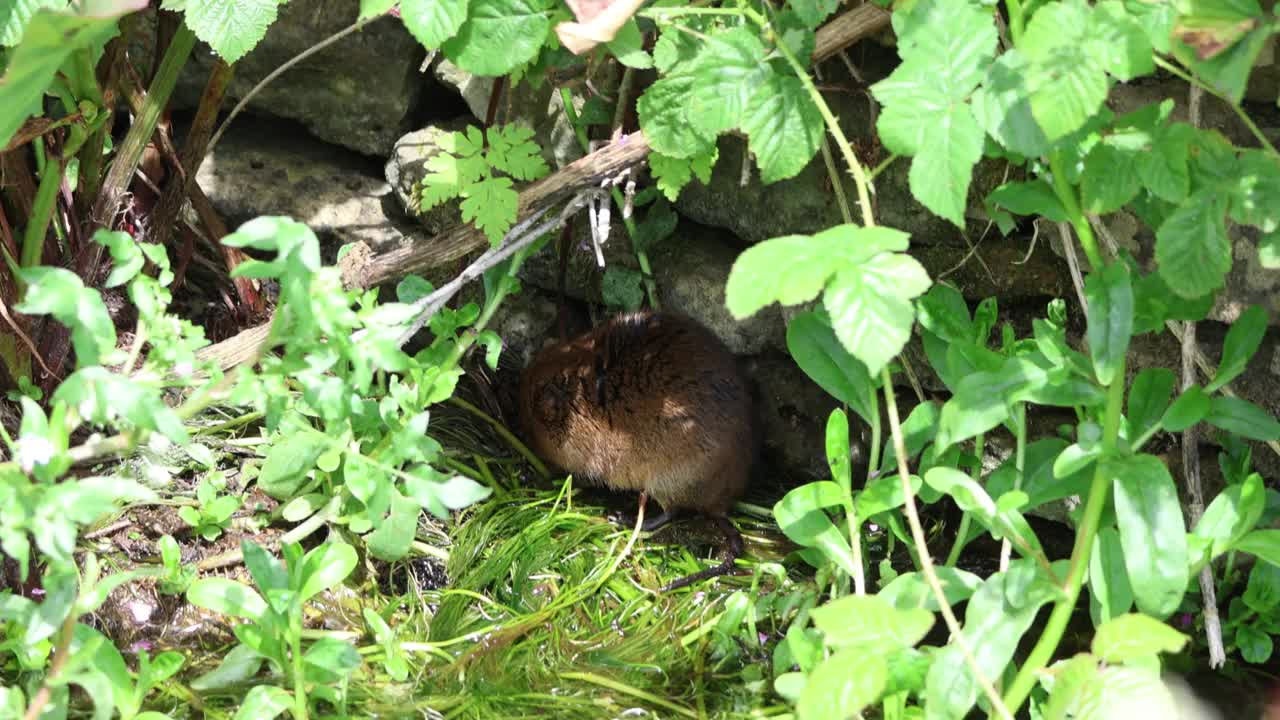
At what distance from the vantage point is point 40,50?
6.47 feet

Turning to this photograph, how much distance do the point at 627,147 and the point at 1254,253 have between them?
1355 mm

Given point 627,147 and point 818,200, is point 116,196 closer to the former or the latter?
point 627,147

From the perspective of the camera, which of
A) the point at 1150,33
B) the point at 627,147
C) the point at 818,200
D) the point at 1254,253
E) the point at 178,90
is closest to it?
the point at 1150,33

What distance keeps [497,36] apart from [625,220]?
0.96 meters

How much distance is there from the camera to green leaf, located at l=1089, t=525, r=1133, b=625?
222cm

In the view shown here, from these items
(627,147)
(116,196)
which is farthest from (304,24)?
(627,147)

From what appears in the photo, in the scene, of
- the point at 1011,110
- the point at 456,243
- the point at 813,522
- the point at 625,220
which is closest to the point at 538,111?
the point at 625,220

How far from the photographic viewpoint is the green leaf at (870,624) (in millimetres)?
2020

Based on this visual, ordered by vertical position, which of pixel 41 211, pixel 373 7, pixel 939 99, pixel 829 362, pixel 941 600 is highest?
pixel 373 7

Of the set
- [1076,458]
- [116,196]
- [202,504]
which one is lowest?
[202,504]

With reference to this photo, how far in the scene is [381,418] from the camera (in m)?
2.71

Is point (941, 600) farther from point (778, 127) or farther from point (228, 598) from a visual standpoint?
point (228, 598)

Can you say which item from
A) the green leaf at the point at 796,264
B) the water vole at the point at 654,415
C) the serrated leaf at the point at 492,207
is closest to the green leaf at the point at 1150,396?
the green leaf at the point at 796,264

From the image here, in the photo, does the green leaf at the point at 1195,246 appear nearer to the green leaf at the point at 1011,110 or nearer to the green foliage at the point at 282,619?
the green leaf at the point at 1011,110
